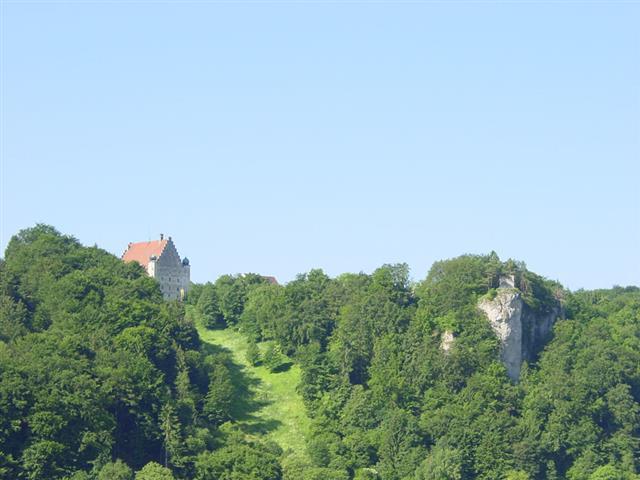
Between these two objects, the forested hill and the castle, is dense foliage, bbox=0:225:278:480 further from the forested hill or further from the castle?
the castle

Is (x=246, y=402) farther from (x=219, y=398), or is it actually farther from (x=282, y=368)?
(x=282, y=368)

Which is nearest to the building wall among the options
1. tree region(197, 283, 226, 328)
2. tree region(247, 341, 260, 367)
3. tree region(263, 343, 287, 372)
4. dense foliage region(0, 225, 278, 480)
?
tree region(197, 283, 226, 328)

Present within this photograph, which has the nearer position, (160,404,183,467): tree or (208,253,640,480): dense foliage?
(160,404,183,467): tree

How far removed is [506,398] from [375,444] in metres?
11.3

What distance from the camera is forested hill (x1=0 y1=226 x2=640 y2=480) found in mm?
98062

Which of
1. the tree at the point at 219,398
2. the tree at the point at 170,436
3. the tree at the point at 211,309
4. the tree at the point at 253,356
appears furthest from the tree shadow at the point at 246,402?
the tree at the point at 211,309

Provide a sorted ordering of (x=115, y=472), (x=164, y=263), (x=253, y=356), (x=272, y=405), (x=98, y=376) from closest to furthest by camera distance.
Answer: (x=115, y=472), (x=98, y=376), (x=272, y=405), (x=253, y=356), (x=164, y=263)

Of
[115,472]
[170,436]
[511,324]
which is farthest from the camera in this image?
[511,324]

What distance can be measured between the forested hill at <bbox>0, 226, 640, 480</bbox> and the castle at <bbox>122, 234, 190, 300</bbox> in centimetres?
2423

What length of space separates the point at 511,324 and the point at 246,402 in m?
19.9

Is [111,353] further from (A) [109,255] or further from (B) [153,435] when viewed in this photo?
(A) [109,255]

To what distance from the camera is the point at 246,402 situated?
115m

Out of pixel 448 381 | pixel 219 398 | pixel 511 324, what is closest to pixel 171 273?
pixel 219 398

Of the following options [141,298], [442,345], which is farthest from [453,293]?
[141,298]
